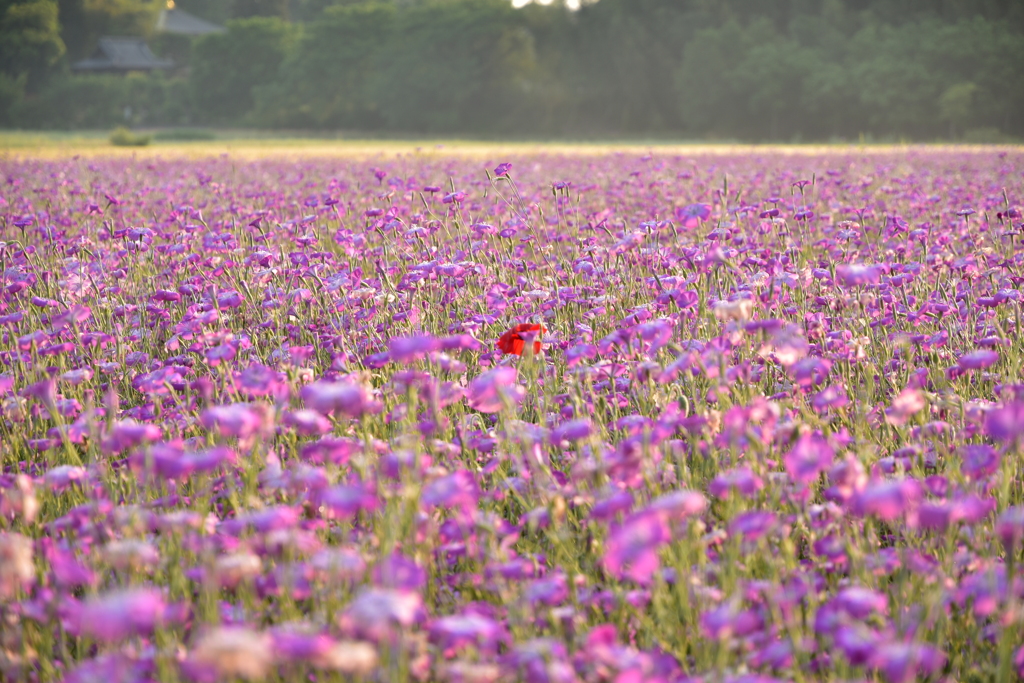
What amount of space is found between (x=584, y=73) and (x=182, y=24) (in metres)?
51.6

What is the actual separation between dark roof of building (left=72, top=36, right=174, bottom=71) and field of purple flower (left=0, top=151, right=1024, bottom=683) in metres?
72.2

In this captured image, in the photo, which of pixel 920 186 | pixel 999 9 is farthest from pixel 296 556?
pixel 999 9

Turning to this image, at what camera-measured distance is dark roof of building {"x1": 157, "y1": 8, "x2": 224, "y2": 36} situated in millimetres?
80562

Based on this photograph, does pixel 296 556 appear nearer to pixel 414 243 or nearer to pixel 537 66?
pixel 414 243

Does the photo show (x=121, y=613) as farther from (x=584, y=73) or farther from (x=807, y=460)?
(x=584, y=73)

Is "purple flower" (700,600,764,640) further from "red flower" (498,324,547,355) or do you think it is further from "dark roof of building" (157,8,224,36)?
"dark roof of building" (157,8,224,36)

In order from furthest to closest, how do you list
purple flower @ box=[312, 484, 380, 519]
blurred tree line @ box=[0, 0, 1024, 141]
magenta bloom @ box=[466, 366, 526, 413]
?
blurred tree line @ box=[0, 0, 1024, 141], magenta bloom @ box=[466, 366, 526, 413], purple flower @ box=[312, 484, 380, 519]

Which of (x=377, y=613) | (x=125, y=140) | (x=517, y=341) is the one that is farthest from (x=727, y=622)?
(x=125, y=140)

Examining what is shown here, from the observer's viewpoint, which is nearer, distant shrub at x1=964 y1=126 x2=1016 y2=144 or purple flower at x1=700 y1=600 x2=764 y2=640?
purple flower at x1=700 y1=600 x2=764 y2=640

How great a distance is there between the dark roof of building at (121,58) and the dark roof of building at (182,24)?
6.77 meters

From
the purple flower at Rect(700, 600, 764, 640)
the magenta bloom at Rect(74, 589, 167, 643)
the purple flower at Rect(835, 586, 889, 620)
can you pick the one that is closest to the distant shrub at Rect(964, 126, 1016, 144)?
the purple flower at Rect(835, 586, 889, 620)

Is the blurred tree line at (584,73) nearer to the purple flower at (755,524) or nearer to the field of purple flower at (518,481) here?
the field of purple flower at (518,481)

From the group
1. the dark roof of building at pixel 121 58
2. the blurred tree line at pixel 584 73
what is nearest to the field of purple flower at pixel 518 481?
the blurred tree line at pixel 584 73

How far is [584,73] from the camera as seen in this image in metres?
49.9
